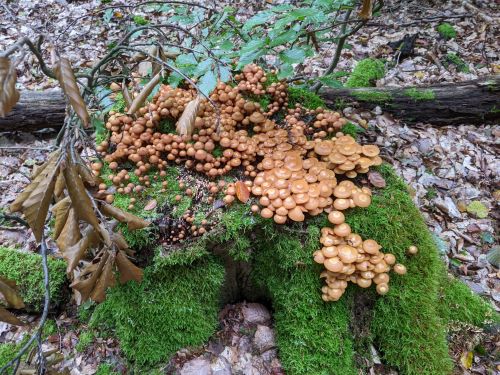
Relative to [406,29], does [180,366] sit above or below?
below

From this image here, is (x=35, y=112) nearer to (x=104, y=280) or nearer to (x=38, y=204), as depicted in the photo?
(x=104, y=280)

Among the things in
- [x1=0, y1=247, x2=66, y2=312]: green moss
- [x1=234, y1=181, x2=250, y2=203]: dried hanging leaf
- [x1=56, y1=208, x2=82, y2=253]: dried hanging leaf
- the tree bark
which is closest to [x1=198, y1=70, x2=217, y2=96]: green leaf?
[x1=234, y1=181, x2=250, y2=203]: dried hanging leaf

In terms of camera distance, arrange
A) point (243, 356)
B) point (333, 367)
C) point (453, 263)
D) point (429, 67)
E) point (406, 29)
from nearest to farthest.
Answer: point (333, 367)
point (243, 356)
point (453, 263)
point (429, 67)
point (406, 29)

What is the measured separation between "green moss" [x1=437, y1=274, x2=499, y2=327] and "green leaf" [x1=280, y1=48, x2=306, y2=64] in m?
2.61

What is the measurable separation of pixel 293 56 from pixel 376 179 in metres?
1.34

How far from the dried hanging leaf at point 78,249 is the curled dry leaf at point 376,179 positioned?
92.3 inches

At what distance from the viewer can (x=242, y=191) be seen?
2992 millimetres

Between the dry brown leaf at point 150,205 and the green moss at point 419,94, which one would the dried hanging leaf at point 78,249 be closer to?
the dry brown leaf at point 150,205

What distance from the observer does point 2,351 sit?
3.26m

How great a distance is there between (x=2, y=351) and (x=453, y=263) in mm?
4770

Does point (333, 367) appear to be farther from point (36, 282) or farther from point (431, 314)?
point (36, 282)

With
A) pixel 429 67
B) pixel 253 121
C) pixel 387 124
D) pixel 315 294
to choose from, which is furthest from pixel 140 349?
pixel 429 67

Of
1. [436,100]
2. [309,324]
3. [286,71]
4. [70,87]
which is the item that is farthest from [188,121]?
[436,100]

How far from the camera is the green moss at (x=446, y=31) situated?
7.81m
